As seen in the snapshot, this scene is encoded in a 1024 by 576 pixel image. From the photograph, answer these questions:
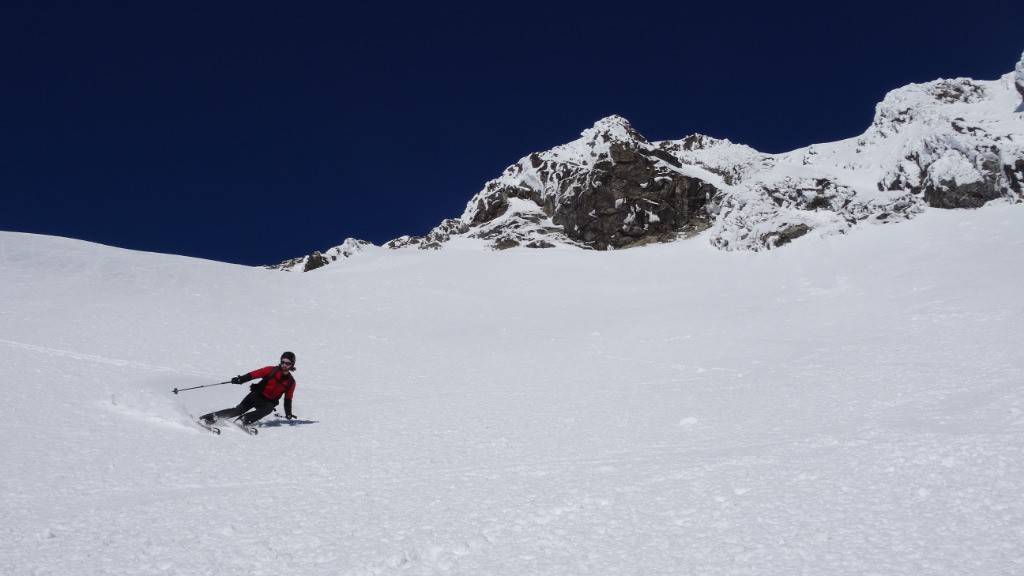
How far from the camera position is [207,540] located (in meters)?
6.17

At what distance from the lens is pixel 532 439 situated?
34.4 ft

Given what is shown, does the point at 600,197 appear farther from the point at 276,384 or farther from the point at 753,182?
the point at 276,384

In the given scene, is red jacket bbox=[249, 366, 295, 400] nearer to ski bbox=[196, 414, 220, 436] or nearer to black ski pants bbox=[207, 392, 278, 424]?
black ski pants bbox=[207, 392, 278, 424]

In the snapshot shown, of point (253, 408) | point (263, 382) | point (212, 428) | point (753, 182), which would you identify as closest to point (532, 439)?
point (263, 382)

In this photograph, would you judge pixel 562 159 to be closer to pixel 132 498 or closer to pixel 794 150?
pixel 794 150

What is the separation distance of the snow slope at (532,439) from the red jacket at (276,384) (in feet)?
2.46

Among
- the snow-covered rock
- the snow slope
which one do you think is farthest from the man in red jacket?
the snow-covered rock

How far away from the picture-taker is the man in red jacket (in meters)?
11.7

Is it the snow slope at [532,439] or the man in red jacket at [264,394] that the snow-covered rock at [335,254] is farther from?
the man in red jacket at [264,394]

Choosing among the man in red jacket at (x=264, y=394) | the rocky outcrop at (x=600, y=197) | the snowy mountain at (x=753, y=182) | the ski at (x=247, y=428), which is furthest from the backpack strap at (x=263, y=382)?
the rocky outcrop at (x=600, y=197)

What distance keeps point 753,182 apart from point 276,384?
53230 millimetres

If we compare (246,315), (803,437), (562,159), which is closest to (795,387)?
(803,437)

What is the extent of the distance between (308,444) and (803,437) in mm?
8271

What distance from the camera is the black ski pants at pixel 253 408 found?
1165 centimetres
